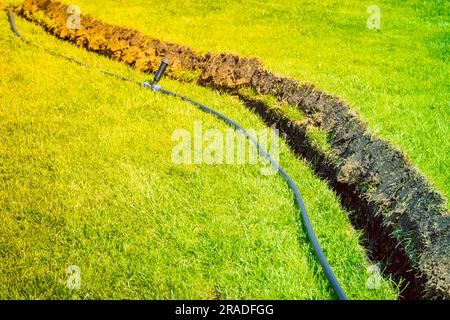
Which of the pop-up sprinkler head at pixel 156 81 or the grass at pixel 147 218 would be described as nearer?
the grass at pixel 147 218

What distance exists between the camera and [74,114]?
558 cm

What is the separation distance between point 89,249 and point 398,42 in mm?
7537

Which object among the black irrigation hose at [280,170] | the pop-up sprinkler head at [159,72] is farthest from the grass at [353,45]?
the pop-up sprinkler head at [159,72]

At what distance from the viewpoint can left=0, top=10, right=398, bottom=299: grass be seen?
3066 mm

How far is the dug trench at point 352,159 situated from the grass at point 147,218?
8.4 inches

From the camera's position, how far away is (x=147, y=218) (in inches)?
145

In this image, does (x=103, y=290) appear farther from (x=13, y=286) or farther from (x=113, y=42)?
(x=113, y=42)

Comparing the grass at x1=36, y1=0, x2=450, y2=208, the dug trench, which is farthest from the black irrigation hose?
the grass at x1=36, y1=0, x2=450, y2=208

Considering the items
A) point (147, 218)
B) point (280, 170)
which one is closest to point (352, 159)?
point (280, 170)

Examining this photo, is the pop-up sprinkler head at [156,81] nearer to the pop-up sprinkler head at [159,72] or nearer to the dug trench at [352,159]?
the pop-up sprinkler head at [159,72]

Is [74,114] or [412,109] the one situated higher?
[412,109]

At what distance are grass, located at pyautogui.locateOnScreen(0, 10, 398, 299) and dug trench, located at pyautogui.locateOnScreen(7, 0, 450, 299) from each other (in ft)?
0.70

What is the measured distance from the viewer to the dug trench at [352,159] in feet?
10.0
